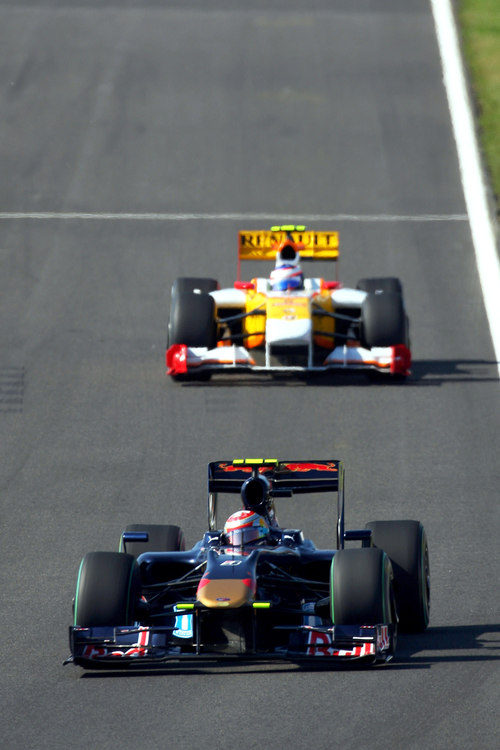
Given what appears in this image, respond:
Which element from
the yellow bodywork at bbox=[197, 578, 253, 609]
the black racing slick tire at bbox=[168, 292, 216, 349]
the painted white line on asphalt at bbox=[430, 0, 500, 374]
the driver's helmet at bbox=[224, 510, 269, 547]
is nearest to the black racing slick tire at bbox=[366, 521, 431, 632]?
the driver's helmet at bbox=[224, 510, 269, 547]

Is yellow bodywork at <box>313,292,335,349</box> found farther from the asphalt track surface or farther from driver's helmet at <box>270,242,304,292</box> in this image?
the asphalt track surface

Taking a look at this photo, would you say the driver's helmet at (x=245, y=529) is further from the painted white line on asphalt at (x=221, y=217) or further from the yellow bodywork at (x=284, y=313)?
the painted white line on asphalt at (x=221, y=217)

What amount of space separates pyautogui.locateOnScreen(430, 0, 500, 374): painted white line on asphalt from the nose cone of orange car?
11.4 meters

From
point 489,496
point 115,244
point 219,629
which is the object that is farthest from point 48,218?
point 219,629

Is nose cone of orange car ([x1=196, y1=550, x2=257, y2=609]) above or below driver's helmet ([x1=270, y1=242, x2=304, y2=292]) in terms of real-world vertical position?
below

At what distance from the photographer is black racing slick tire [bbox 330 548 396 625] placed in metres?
11.6

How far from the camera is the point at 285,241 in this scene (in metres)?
22.0

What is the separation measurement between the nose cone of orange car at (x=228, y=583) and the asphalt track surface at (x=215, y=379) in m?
0.58

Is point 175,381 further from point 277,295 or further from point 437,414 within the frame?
point 437,414

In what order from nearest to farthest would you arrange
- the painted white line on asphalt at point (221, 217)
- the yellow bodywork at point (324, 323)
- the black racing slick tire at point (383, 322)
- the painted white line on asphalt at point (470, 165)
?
the black racing slick tire at point (383, 322) < the yellow bodywork at point (324, 323) < the painted white line on asphalt at point (470, 165) < the painted white line on asphalt at point (221, 217)

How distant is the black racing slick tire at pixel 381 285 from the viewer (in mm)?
22641

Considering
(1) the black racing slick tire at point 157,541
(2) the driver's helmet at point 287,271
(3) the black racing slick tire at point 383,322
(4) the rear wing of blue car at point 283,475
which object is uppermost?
(2) the driver's helmet at point 287,271

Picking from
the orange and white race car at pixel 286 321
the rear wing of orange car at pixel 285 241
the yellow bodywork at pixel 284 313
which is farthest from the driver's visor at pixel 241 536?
the rear wing of orange car at pixel 285 241

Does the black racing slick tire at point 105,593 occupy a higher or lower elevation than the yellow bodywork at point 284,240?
lower
